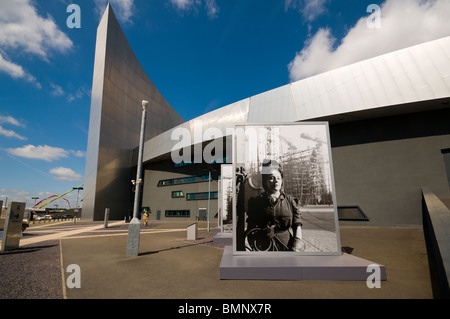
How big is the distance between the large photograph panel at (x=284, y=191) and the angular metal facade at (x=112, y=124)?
110 ft

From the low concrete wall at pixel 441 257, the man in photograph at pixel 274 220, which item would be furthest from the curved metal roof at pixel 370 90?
the man in photograph at pixel 274 220

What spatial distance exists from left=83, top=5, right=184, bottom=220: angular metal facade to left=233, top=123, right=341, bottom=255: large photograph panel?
33578 millimetres

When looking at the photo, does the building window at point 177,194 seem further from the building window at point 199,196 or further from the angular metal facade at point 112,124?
the angular metal facade at point 112,124

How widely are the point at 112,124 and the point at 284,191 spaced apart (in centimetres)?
→ 3688

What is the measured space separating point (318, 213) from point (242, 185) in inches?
99.0

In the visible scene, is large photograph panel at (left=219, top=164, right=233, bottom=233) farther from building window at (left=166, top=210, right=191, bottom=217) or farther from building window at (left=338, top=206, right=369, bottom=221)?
building window at (left=166, top=210, right=191, bottom=217)

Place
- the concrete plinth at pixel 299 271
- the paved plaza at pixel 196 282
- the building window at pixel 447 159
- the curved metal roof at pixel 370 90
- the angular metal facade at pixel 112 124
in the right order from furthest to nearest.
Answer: the angular metal facade at pixel 112 124 < the building window at pixel 447 159 < the curved metal roof at pixel 370 90 < the concrete plinth at pixel 299 271 < the paved plaza at pixel 196 282

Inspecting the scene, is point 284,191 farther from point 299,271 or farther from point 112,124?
point 112,124

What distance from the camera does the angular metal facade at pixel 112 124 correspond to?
113ft

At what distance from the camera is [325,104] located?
19.1 metres

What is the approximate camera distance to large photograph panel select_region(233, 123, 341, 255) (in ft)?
22.0

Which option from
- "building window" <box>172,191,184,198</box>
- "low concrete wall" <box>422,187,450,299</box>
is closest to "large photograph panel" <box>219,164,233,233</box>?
"low concrete wall" <box>422,187,450,299</box>

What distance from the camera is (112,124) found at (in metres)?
36.7

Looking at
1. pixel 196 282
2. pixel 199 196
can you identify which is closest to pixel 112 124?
pixel 199 196
